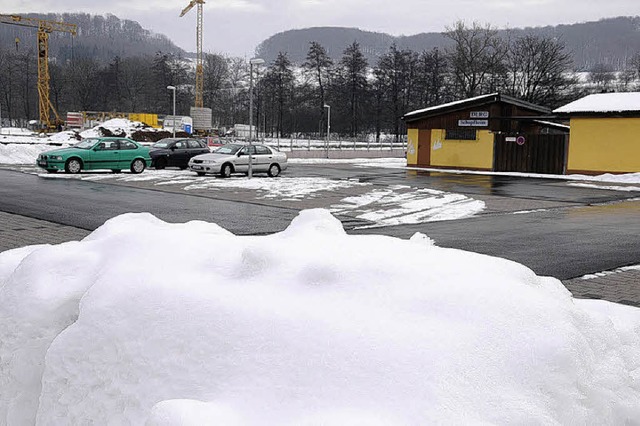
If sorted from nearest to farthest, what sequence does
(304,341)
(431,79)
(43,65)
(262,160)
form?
1. (304,341)
2. (262,160)
3. (43,65)
4. (431,79)

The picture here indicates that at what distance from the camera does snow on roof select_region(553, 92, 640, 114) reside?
3209cm

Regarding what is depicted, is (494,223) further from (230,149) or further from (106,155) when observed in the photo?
(106,155)

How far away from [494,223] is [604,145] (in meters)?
20.9

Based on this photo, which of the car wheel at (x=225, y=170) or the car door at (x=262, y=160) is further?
the car door at (x=262, y=160)

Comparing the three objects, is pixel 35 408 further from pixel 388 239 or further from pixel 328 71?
pixel 328 71

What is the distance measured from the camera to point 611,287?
796 cm

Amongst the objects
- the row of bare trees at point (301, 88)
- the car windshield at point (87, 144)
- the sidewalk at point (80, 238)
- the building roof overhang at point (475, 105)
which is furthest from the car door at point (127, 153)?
the row of bare trees at point (301, 88)

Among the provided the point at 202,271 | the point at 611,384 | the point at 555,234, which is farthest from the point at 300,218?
the point at 555,234

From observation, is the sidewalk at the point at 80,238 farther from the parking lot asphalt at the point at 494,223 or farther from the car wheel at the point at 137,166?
the car wheel at the point at 137,166

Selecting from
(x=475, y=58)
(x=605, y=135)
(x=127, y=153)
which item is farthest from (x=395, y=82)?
(x=127, y=153)

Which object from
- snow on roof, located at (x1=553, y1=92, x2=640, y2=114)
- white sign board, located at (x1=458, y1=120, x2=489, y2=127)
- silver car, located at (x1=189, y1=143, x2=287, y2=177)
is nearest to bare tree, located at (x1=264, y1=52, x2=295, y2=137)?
white sign board, located at (x1=458, y1=120, x2=489, y2=127)

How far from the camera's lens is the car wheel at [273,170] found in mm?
27969

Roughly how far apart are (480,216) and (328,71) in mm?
92240

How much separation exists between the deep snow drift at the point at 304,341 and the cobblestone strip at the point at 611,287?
4.14m
